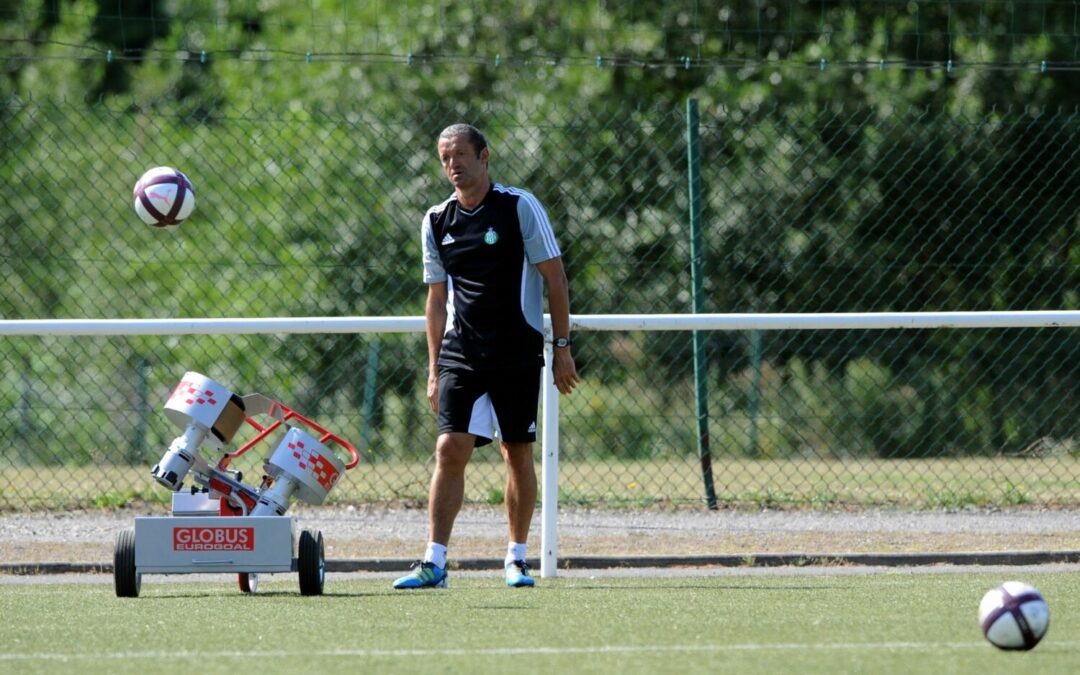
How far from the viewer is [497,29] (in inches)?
603

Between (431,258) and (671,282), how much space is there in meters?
3.29

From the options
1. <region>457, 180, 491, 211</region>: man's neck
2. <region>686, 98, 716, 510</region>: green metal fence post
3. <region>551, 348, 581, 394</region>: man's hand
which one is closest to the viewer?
<region>457, 180, 491, 211</region>: man's neck

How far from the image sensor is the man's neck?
6512mm

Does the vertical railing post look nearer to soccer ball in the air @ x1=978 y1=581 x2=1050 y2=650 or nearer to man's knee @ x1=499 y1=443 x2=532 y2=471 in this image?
man's knee @ x1=499 y1=443 x2=532 y2=471

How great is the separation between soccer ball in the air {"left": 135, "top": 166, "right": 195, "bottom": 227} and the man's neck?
3.70 ft

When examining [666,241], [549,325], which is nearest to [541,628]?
[549,325]

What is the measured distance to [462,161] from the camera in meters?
6.43

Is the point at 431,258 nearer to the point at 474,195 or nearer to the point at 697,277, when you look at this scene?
the point at 474,195

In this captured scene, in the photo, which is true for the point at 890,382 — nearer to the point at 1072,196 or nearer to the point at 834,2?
the point at 1072,196

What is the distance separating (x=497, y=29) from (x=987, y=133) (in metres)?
6.78

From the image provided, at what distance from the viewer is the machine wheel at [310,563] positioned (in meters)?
6.11

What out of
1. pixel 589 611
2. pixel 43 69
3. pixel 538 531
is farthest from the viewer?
pixel 43 69

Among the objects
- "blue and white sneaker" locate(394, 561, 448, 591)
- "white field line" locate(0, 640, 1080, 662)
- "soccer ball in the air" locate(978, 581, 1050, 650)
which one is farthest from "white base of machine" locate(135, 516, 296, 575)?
"soccer ball in the air" locate(978, 581, 1050, 650)

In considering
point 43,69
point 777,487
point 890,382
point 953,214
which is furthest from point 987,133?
point 43,69
